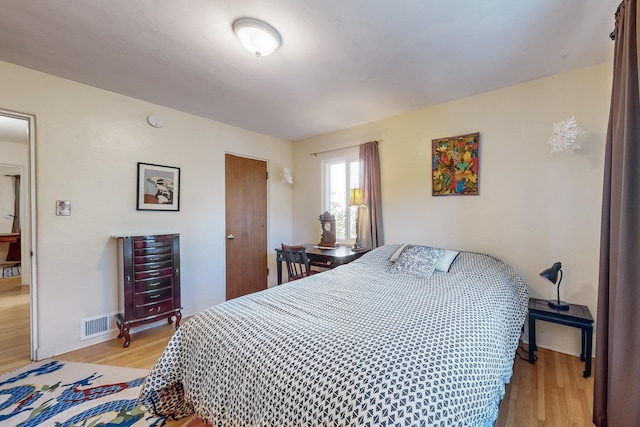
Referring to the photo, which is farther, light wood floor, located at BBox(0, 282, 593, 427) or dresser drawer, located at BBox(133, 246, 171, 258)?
dresser drawer, located at BBox(133, 246, 171, 258)

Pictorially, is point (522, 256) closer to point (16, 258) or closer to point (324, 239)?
point (324, 239)

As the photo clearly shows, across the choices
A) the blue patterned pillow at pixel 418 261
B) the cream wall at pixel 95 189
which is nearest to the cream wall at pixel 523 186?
the blue patterned pillow at pixel 418 261

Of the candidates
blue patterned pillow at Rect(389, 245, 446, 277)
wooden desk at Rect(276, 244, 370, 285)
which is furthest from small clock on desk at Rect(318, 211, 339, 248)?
blue patterned pillow at Rect(389, 245, 446, 277)

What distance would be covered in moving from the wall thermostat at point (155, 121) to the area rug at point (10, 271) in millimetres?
5034

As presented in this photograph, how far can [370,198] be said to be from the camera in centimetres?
340

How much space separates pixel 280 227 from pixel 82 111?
9.02ft

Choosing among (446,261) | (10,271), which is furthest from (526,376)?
(10,271)

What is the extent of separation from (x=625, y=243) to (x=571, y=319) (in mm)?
1256

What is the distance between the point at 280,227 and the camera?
4.34m

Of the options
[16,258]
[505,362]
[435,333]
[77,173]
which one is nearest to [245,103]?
[77,173]

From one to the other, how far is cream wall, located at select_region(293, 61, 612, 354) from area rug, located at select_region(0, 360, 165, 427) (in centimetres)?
286

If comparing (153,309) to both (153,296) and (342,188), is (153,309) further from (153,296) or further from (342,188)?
(342,188)

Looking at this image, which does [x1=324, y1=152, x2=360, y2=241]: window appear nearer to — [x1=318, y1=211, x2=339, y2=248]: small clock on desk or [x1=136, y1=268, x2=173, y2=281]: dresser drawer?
[x1=318, y1=211, x2=339, y2=248]: small clock on desk

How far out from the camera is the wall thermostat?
2907 mm
